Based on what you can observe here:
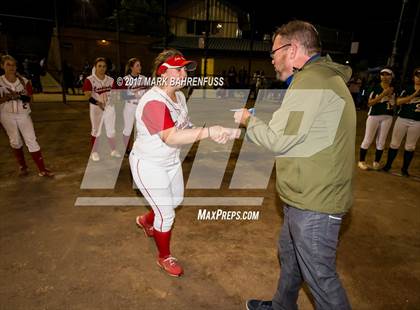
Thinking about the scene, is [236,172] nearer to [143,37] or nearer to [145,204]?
[145,204]

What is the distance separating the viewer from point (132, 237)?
4074mm

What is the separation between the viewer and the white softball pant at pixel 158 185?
303 cm

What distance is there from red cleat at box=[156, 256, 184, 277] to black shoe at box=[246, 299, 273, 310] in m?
0.84

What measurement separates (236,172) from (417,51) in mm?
31357

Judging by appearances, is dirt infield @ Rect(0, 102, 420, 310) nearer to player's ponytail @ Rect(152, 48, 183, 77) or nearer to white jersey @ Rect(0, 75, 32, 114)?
white jersey @ Rect(0, 75, 32, 114)

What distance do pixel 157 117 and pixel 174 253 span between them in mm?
1878

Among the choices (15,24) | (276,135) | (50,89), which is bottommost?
(50,89)

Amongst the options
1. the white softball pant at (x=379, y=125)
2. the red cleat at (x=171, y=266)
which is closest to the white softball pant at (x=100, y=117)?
the red cleat at (x=171, y=266)

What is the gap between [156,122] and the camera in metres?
2.73

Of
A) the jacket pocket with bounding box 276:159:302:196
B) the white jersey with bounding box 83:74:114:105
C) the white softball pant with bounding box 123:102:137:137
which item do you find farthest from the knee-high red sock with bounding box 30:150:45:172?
the jacket pocket with bounding box 276:159:302:196

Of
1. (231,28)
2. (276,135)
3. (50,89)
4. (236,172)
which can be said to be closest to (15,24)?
(50,89)

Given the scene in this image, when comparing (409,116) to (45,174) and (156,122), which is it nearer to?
(156,122)

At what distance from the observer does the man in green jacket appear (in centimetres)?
196

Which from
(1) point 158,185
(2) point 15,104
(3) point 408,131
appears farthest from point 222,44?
(1) point 158,185
